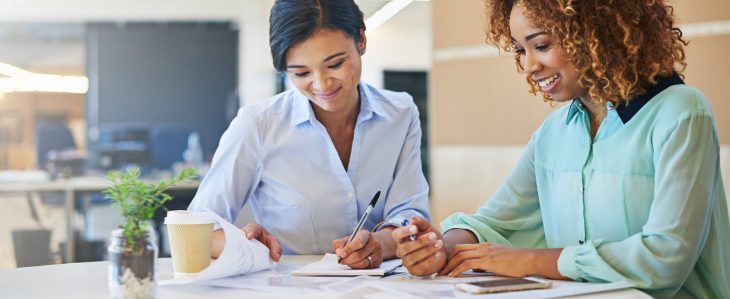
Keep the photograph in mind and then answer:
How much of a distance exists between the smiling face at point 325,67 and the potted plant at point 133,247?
2.67 ft

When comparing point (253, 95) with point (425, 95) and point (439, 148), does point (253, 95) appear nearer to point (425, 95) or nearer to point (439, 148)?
point (425, 95)

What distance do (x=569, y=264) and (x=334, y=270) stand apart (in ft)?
1.61

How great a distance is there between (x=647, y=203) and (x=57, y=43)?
13.6 m

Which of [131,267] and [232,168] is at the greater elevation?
[232,168]

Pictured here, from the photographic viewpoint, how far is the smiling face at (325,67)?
2.13 metres

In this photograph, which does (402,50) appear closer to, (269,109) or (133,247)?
(269,109)

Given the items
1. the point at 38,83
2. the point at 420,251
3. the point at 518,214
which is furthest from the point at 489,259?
the point at 38,83

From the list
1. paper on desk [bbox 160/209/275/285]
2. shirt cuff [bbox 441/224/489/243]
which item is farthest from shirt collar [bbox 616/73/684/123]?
paper on desk [bbox 160/209/275/285]

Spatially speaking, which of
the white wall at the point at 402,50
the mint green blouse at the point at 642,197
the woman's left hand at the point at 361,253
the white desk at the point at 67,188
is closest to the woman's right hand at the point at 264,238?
the woman's left hand at the point at 361,253

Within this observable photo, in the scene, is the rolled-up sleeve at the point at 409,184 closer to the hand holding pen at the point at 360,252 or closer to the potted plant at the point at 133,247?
the hand holding pen at the point at 360,252

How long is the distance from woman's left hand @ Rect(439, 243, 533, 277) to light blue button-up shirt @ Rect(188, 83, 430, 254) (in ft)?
1.50

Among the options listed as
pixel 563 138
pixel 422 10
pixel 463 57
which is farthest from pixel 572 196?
pixel 422 10

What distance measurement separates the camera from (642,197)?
5.53 feet

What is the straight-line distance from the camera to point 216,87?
517 inches
